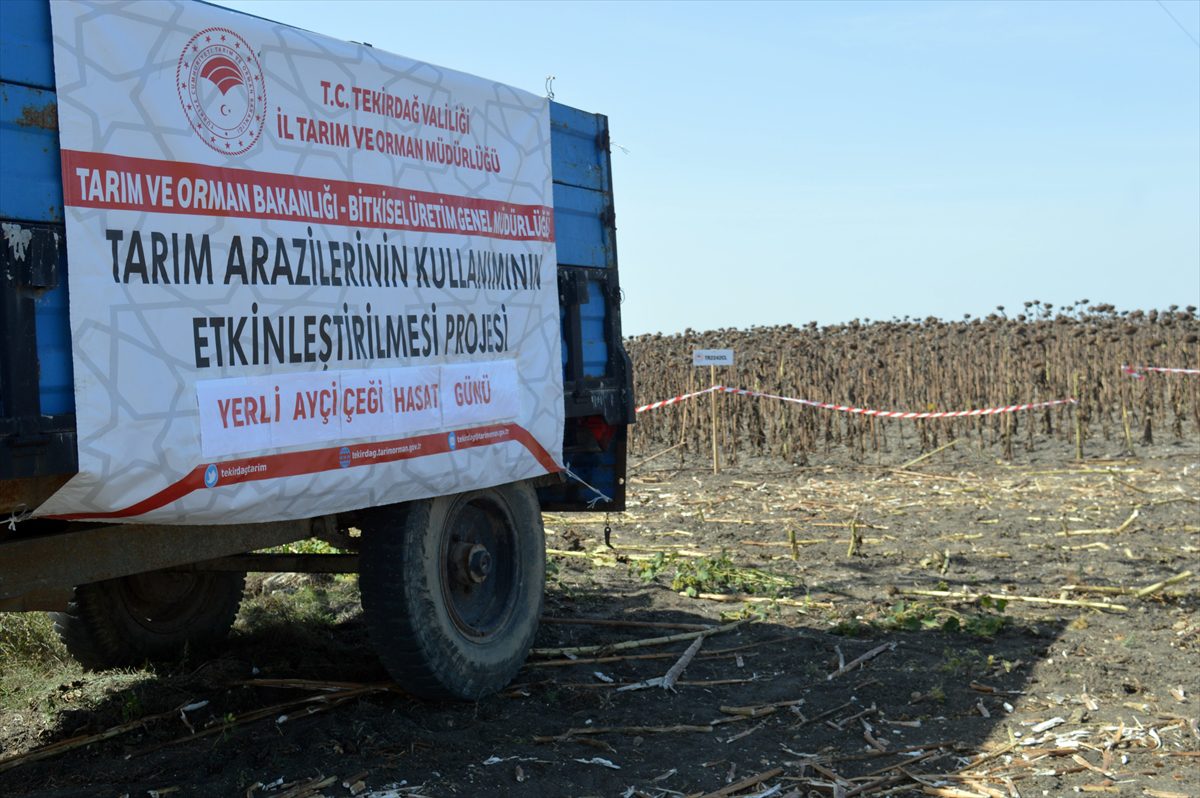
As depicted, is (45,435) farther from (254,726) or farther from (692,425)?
(692,425)

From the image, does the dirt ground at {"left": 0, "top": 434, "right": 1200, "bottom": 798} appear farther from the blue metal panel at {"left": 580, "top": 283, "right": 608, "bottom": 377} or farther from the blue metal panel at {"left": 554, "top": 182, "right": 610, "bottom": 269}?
the blue metal panel at {"left": 554, "top": 182, "right": 610, "bottom": 269}

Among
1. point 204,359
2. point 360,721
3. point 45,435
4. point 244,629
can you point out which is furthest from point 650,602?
point 45,435

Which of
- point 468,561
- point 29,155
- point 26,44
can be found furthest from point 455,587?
point 26,44

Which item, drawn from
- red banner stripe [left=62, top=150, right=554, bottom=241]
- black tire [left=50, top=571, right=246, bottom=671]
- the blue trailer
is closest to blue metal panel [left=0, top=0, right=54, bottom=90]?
the blue trailer

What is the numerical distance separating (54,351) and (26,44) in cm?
95

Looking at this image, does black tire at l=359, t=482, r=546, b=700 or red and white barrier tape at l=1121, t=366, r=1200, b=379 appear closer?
black tire at l=359, t=482, r=546, b=700

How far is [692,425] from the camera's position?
18797 mm

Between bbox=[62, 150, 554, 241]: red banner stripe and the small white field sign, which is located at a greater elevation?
bbox=[62, 150, 554, 241]: red banner stripe

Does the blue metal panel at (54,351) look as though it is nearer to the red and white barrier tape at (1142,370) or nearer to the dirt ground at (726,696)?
the dirt ground at (726,696)

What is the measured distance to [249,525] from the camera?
202 inches

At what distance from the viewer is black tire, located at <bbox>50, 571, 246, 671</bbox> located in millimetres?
6391

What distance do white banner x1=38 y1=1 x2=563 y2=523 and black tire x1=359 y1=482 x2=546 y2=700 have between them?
246 millimetres

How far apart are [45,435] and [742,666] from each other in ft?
13.2

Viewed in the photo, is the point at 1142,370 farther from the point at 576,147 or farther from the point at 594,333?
the point at 576,147
